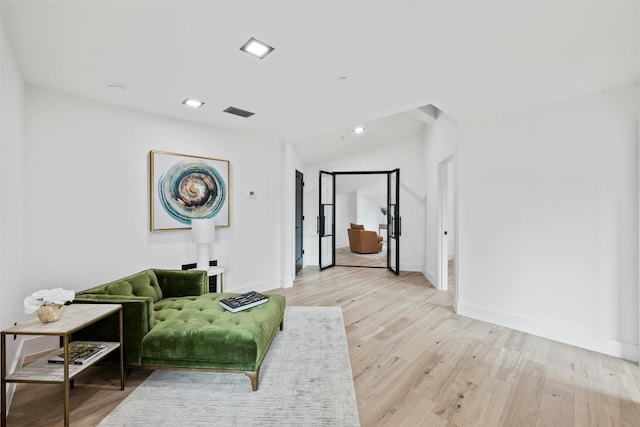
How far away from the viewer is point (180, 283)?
2.73 metres

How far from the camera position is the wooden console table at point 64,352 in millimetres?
1515

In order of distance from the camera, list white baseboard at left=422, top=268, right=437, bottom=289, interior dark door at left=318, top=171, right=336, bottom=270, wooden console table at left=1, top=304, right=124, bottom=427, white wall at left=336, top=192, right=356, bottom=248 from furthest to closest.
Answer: white wall at left=336, top=192, right=356, bottom=248
interior dark door at left=318, top=171, right=336, bottom=270
white baseboard at left=422, top=268, right=437, bottom=289
wooden console table at left=1, top=304, right=124, bottom=427

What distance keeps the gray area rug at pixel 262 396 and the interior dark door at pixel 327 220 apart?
3.53 metres

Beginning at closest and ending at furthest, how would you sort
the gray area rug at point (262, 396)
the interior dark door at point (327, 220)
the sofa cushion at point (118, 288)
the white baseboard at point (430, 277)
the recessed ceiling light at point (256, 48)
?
the gray area rug at point (262, 396) → the recessed ceiling light at point (256, 48) → the sofa cushion at point (118, 288) → the white baseboard at point (430, 277) → the interior dark door at point (327, 220)

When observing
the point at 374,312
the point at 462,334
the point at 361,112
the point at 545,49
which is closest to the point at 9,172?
the point at 361,112

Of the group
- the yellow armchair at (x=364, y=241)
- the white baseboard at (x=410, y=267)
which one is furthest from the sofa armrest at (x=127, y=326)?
the yellow armchair at (x=364, y=241)

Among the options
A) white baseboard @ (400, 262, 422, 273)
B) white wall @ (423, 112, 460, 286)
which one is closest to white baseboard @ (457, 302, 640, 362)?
white wall @ (423, 112, 460, 286)

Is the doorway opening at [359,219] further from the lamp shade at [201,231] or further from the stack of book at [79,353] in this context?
the stack of book at [79,353]

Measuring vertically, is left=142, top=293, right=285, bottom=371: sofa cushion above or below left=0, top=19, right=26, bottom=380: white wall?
below

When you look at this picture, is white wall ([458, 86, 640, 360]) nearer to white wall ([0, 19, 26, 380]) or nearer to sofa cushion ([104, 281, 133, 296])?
sofa cushion ([104, 281, 133, 296])

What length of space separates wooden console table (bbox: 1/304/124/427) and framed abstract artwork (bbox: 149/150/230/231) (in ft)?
4.92

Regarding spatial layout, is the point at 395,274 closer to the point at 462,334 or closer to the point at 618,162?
the point at 462,334

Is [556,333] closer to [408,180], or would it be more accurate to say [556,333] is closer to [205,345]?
[205,345]

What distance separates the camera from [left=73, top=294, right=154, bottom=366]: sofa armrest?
75.6 inches
